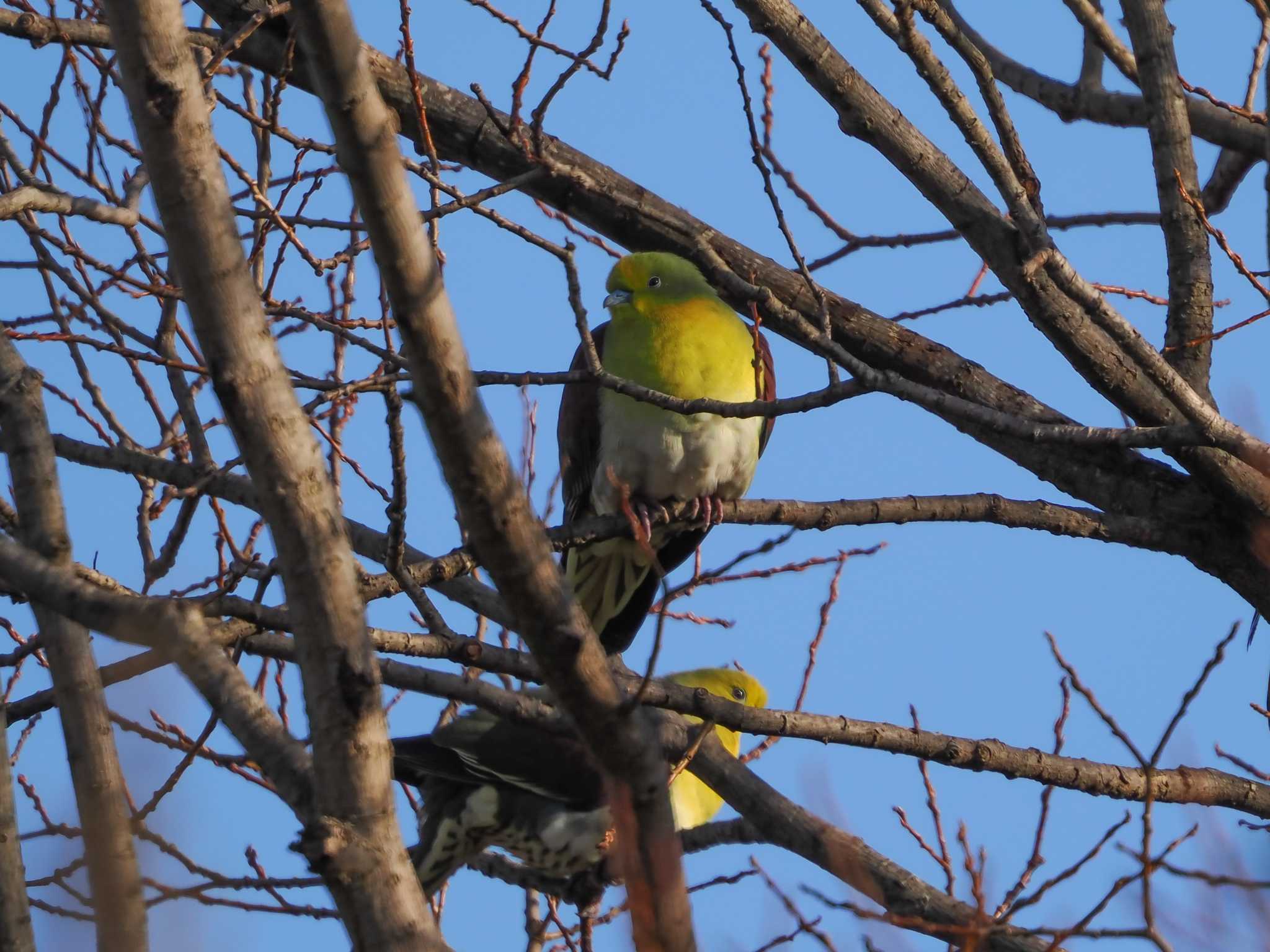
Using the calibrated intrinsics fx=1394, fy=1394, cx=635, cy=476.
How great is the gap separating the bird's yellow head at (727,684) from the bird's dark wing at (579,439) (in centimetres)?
107

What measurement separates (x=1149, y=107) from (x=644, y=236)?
1.39m

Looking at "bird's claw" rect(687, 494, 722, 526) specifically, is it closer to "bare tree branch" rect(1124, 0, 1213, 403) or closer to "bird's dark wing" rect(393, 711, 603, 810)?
"bird's dark wing" rect(393, 711, 603, 810)

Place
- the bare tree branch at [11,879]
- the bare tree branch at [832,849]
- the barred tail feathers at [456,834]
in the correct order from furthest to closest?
1. the barred tail feathers at [456,834]
2. the bare tree branch at [832,849]
3. the bare tree branch at [11,879]

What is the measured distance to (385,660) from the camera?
279cm

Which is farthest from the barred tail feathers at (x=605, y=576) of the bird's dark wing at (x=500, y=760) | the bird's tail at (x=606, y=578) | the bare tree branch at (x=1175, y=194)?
the bare tree branch at (x=1175, y=194)

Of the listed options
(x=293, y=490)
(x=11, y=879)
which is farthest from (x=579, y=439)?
(x=293, y=490)

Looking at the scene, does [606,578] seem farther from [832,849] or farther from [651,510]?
[832,849]

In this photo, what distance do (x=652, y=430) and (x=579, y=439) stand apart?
441 millimetres

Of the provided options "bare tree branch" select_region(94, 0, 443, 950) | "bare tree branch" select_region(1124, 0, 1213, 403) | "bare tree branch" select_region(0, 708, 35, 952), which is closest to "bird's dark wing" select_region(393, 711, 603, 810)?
"bare tree branch" select_region(1124, 0, 1213, 403)

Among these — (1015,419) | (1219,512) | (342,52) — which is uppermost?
(1219,512)

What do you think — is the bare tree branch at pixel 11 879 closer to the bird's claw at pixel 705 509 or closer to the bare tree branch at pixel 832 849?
the bare tree branch at pixel 832 849

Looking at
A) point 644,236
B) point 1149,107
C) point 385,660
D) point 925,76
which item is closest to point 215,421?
point 644,236

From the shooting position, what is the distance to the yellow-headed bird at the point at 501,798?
4.64m

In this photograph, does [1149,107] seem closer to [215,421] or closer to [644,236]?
[644,236]
